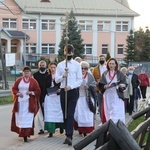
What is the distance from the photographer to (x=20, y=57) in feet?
201

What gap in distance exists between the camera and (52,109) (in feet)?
34.1

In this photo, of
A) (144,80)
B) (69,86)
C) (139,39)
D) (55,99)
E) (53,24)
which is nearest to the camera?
(69,86)

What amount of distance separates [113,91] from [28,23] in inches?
2222

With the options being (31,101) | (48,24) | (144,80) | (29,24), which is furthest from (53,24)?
(31,101)

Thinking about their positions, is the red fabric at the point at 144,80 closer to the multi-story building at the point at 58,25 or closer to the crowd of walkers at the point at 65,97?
the crowd of walkers at the point at 65,97

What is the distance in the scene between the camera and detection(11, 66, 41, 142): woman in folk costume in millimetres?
9789

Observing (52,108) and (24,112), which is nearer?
(24,112)

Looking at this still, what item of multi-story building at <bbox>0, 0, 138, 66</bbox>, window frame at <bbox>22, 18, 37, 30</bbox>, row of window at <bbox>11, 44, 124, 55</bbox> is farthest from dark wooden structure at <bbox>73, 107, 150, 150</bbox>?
window frame at <bbox>22, 18, 37, 30</bbox>

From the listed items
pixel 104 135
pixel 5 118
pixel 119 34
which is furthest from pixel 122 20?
pixel 104 135

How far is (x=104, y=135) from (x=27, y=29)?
62570mm

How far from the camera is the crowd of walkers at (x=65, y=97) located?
9.45 meters

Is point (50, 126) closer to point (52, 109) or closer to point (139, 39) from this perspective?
point (52, 109)

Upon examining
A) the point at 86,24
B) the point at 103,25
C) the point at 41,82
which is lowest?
the point at 41,82

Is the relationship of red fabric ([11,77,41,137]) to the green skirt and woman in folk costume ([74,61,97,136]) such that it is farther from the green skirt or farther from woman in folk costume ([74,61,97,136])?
woman in folk costume ([74,61,97,136])
